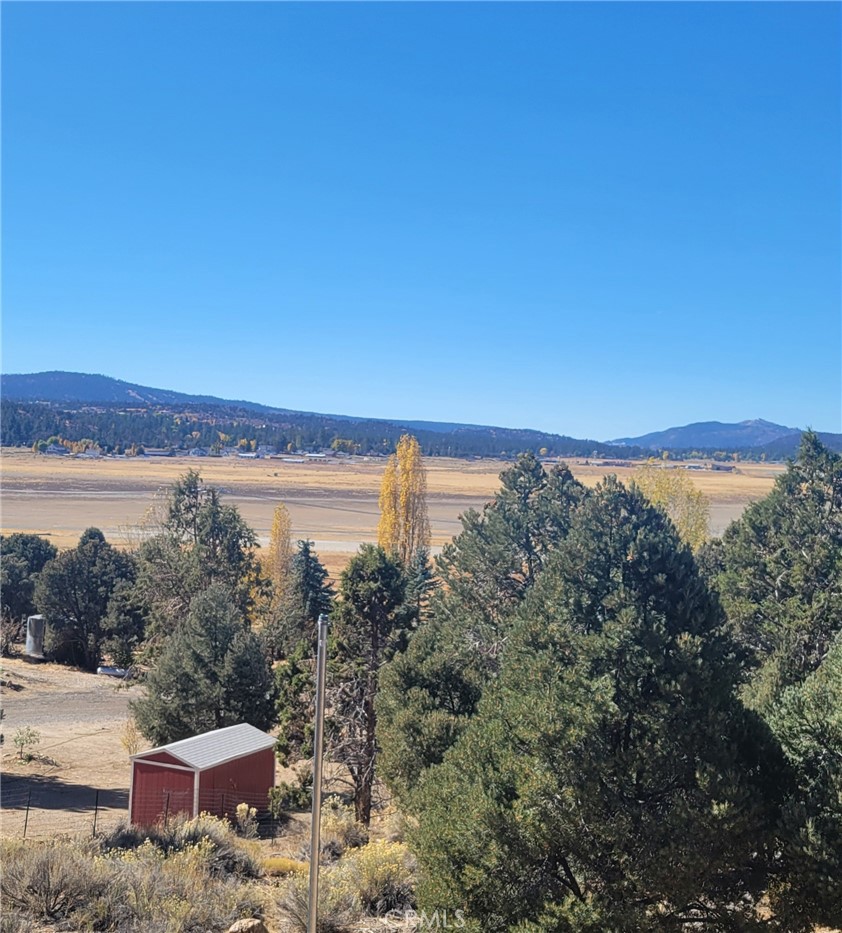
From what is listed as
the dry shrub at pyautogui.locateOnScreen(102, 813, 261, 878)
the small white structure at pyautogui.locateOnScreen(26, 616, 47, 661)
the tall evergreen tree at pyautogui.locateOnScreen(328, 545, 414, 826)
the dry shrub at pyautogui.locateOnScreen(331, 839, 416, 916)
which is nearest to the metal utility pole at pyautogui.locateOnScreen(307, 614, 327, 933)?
the dry shrub at pyautogui.locateOnScreen(331, 839, 416, 916)

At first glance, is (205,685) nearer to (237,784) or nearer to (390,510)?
(237,784)

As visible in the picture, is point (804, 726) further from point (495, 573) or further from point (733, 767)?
point (495, 573)

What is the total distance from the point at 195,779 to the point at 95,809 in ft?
7.80

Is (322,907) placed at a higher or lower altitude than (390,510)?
lower

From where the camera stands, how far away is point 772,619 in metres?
24.6

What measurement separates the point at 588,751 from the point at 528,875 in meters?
1.72

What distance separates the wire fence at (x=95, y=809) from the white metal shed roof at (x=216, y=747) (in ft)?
2.32

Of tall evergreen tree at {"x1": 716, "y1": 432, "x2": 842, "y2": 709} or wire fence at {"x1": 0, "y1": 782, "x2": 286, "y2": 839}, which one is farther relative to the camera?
tall evergreen tree at {"x1": 716, "y1": 432, "x2": 842, "y2": 709}

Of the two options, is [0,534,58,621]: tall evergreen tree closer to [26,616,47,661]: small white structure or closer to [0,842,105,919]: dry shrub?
[26,616,47,661]: small white structure

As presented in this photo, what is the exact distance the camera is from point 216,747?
22375mm

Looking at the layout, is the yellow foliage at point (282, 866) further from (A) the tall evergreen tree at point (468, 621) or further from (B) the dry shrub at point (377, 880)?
(A) the tall evergreen tree at point (468, 621)

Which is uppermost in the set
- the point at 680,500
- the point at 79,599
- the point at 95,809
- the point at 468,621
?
the point at 680,500

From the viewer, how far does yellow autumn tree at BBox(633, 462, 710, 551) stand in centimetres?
5622

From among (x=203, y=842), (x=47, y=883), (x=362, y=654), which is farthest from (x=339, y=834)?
(x=47, y=883)
